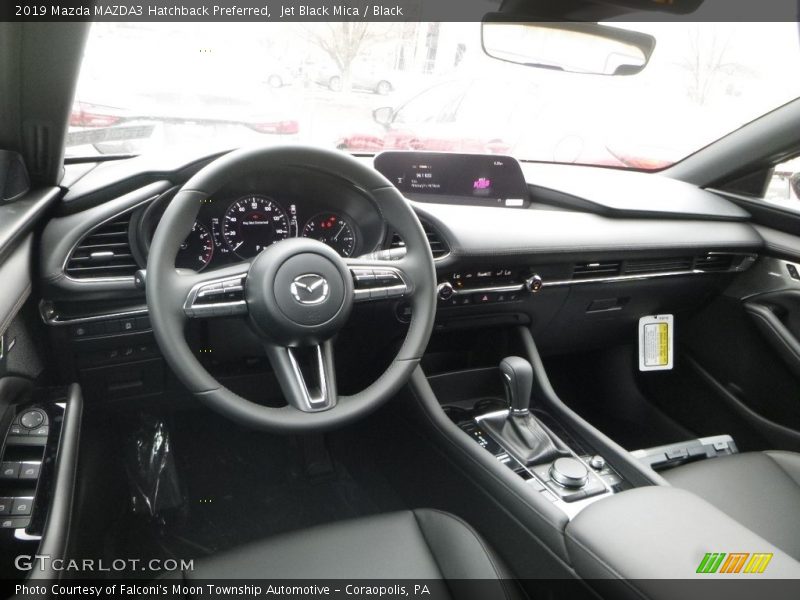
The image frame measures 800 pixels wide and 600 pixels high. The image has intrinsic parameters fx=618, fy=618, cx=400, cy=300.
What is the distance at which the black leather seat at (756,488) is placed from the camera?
1782mm

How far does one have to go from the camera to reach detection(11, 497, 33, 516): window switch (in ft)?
4.11

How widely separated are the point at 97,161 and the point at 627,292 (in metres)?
1.96

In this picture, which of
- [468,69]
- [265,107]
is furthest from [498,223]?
[265,107]

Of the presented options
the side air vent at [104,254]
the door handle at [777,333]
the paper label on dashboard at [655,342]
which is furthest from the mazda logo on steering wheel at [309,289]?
the door handle at [777,333]

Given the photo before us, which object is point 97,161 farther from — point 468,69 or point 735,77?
point 735,77

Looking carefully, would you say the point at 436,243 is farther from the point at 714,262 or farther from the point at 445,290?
the point at 714,262

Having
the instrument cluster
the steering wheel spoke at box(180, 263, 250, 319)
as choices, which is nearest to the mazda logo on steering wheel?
the steering wheel spoke at box(180, 263, 250, 319)

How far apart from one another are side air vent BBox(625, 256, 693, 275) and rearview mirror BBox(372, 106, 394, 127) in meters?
1.04

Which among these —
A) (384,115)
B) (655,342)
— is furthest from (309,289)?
(655,342)

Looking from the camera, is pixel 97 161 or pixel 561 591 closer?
pixel 561 591

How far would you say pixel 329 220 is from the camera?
5.61ft

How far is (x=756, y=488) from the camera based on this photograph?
1.93 m

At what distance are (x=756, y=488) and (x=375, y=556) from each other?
4.14ft

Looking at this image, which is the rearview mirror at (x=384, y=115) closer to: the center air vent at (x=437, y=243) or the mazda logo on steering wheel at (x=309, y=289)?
the center air vent at (x=437, y=243)
